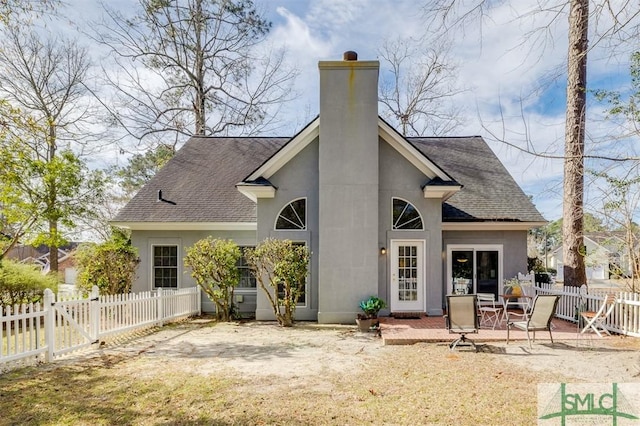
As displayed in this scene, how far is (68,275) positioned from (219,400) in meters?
39.1

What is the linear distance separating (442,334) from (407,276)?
2811mm

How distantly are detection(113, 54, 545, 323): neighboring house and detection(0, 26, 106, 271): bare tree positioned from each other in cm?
216

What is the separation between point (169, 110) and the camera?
74.5ft

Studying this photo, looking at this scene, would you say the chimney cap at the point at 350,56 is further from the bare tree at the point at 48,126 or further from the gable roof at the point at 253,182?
the bare tree at the point at 48,126

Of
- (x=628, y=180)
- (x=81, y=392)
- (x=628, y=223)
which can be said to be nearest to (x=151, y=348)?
(x=81, y=392)

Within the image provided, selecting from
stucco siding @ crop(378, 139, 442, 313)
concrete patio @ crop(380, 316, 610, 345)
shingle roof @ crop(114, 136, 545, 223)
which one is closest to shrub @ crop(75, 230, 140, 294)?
shingle roof @ crop(114, 136, 545, 223)

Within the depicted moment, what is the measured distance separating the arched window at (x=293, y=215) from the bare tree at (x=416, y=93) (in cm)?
1580

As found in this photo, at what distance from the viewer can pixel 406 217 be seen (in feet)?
37.1

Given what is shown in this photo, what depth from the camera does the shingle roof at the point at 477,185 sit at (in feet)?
40.7

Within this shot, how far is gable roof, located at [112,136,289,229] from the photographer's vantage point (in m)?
13.0

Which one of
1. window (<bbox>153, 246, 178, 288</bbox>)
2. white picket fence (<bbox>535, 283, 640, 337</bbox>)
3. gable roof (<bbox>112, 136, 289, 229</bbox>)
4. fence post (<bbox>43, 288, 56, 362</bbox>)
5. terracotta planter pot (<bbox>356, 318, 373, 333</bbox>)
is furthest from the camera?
window (<bbox>153, 246, 178, 288</bbox>)

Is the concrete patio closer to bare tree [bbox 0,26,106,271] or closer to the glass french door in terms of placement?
the glass french door

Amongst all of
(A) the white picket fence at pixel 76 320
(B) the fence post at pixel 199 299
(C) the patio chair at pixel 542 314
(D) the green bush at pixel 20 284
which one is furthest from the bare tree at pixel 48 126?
(C) the patio chair at pixel 542 314

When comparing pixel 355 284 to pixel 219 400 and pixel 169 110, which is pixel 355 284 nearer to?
pixel 219 400
